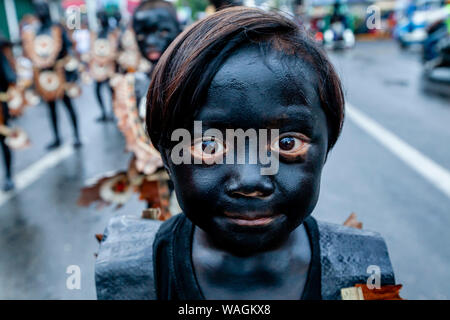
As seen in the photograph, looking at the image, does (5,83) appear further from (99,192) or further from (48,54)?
(99,192)

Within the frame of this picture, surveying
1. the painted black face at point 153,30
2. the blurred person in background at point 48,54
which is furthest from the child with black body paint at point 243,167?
the blurred person in background at point 48,54

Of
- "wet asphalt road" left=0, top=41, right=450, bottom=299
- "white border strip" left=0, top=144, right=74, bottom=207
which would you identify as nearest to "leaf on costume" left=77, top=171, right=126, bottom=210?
"wet asphalt road" left=0, top=41, right=450, bottom=299

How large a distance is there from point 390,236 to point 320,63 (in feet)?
9.54

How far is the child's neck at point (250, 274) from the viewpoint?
1.12 metres

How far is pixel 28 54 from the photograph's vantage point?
5.92m

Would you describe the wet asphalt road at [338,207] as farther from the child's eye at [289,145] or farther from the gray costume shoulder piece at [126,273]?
the gray costume shoulder piece at [126,273]

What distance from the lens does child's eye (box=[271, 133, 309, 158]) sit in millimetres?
942

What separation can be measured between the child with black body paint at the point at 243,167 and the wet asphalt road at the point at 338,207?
28 cm

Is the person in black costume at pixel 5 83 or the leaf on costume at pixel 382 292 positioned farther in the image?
the person in black costume at pixel 5 83

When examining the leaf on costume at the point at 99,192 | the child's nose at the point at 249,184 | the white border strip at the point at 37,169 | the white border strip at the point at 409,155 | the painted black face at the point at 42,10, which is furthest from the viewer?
the painted black face at the point at 42,10

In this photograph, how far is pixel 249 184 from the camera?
0.89 meters

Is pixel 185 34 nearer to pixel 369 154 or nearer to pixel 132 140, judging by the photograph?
pixel 132 140

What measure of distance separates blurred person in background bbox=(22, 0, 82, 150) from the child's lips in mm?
5652
